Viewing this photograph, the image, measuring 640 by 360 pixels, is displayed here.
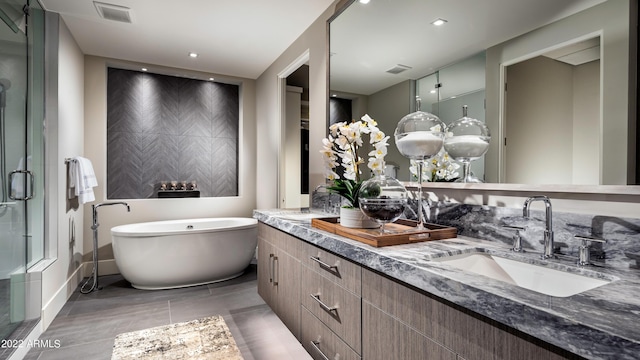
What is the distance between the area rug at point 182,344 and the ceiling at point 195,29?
2.41 meters

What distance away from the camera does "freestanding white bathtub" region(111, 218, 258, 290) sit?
3.24 metres

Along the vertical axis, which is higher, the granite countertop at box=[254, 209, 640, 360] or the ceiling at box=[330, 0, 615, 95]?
the ceiling at box=[330, 0, 615, 95]

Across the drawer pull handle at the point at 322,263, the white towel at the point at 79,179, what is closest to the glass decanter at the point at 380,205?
the drawer pull handle at the point at 322,263

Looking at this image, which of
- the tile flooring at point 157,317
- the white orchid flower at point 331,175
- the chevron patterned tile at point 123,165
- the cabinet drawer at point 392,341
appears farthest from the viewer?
the chevron patterned tile at point 123,165

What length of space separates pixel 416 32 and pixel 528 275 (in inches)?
58.0

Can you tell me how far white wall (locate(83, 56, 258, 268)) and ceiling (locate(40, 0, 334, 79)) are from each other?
367 millimetres

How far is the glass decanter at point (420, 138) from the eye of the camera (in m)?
1.66

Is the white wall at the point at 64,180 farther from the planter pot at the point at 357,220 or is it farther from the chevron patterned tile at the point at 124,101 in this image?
the planter pot at the point at 357,220

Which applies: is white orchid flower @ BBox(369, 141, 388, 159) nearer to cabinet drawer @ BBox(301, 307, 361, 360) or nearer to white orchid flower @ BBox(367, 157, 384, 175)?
white orchid flower @ BBox(367, 157, 384, 175)

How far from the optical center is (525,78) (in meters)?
1.40

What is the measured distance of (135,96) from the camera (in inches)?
165

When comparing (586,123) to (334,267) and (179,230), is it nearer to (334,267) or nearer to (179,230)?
(334,267)

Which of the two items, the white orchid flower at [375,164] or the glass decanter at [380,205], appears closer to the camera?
the glass decanter at [380,205]

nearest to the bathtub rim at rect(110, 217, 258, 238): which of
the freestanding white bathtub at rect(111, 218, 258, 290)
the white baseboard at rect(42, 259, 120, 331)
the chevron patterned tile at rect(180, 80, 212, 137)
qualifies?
the freestanding white bathtub at rect(111, 218, 258, 290)
